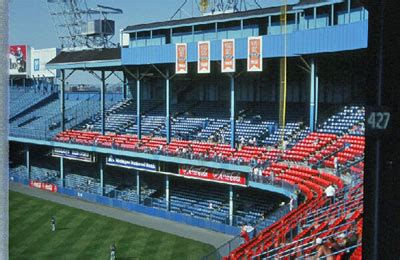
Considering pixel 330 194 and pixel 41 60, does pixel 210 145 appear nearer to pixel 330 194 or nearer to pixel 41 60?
pixel 330 194

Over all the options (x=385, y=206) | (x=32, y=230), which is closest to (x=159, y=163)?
(x=32, y=230)

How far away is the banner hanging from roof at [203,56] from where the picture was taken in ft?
101

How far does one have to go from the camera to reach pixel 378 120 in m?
2.38

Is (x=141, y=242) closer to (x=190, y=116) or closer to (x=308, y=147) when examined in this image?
(x=308, y=147)

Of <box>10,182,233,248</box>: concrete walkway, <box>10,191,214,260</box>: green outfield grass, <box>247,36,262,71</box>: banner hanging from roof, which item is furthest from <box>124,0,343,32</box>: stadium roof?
<box>10,191,214,260</box>: green outfield grass

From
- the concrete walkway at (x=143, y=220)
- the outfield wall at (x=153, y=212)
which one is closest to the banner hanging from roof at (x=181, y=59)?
the outfield wall at (x=153, y=212)

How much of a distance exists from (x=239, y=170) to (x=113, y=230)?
282 inches

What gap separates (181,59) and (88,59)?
1026cm

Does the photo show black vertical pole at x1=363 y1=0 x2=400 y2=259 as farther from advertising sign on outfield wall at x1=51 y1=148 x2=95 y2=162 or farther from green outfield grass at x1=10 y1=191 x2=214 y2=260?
advertising sign on outfield wall at x1=51 y1=148 x2=95 y2=162

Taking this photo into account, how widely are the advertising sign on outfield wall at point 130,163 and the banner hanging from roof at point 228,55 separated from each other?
314 inches

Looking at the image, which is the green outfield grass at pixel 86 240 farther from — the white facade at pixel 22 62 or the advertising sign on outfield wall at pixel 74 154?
the white facade at pixel 22 62

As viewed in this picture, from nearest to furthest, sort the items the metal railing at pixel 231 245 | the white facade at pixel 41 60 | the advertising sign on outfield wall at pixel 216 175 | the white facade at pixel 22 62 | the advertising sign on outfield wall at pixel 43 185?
the metal railing at pixel 231 245, the advertising sign on outfield wall at pixel 216 175, the advertising sign on outfield wall at pixel 43 185, the white facade at pixel 41 60, the white facade at pixel 22 62

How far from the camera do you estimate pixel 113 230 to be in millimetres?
28438

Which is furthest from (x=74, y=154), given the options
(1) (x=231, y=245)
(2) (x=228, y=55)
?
(1) (x=231, y=245)
